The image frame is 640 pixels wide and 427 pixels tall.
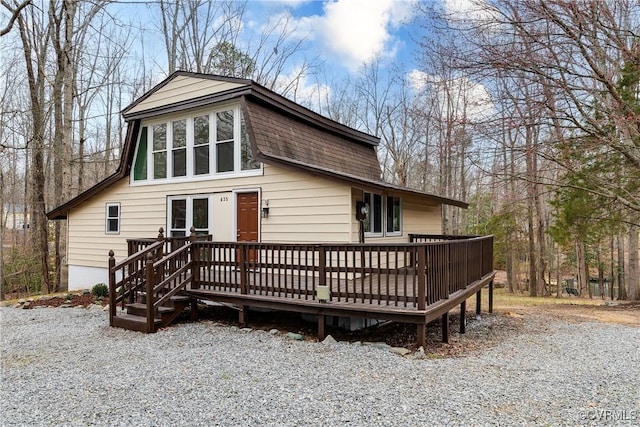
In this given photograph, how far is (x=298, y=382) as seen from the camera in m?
4.51

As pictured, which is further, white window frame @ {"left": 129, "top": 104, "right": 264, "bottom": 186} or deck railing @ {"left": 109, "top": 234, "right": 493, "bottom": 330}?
white window frame @ {"left": 129, "top": 104, "right": 264, "bottom": 186}

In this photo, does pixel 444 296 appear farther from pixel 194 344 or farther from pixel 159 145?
pixel 159 145

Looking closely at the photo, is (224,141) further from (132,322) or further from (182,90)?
(132,322)

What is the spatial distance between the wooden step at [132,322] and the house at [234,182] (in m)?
2.44

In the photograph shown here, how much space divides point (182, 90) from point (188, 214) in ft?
10.2

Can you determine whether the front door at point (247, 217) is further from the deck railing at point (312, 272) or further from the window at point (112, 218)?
the window at point (112, 218)

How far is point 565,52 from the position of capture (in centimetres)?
852

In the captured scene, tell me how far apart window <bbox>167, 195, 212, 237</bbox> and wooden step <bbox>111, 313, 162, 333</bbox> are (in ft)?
9.27

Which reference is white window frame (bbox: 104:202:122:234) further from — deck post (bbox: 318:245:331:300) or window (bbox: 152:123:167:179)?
deck post (bbox: 318:245:331:300)

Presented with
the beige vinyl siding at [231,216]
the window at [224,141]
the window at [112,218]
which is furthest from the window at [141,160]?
the window at [224,141]

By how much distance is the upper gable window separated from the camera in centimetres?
931

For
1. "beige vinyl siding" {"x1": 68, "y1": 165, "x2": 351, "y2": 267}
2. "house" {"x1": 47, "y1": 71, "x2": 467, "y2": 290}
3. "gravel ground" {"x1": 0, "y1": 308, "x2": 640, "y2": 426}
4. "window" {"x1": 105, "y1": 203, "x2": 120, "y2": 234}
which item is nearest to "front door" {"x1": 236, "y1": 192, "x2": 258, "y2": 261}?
"house" {"x1": 47, "y1": 71, "x2": 467, "y2": 290}

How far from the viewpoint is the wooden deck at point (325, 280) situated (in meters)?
5.88

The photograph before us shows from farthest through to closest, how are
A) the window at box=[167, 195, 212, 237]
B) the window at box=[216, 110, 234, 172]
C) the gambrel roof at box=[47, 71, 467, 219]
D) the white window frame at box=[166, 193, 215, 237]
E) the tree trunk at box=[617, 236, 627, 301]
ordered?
1. the tree trunk at box=[617, 236, 627, 301]
2. the window at box=[167, 195, 212, 237]
3. the white window frame at box=[166, 193, 215, 237]
4. the window at box=[216, 110, 234, 172]
5. the gambrel roof at box=[47, 71, 467, 219]
